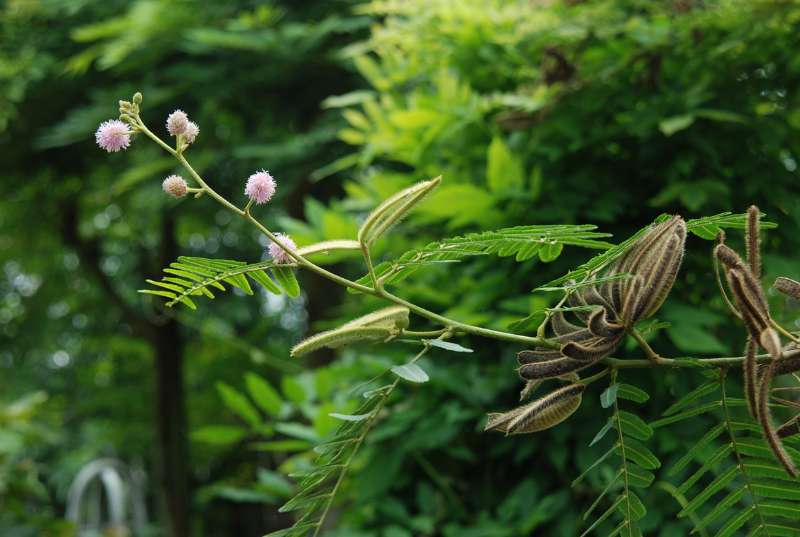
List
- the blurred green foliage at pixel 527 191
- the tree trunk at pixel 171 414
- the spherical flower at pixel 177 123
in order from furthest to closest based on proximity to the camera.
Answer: the tree trunk at pixel 171 414, the blurred green foliage at pixel 527 191, the spherical flower at pixel 177 123

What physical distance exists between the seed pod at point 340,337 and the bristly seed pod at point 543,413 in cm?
9

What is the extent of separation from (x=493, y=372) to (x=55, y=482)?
21.6 feet

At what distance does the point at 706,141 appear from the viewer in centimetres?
140

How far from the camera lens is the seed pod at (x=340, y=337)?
0.47 metres

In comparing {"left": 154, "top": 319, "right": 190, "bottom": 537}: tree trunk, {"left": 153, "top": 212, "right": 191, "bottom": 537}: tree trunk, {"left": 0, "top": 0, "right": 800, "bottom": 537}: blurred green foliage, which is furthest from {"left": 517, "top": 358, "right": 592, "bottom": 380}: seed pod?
{"left": 154, "top": 319, "right": 190, "bottom": 537}: tree trunk

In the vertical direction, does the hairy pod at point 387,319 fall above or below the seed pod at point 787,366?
above

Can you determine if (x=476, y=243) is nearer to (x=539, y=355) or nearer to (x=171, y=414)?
(x=539, y=355)

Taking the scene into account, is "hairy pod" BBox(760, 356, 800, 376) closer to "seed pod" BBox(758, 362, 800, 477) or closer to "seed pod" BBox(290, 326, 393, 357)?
"seed pod" BBox(758, 362, 800, 477)

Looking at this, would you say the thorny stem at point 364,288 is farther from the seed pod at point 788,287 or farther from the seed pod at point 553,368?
the seed pod at point 788,287

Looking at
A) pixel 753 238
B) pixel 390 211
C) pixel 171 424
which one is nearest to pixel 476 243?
pixel 390 211

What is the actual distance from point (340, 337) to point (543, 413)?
13cm

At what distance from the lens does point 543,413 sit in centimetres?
50

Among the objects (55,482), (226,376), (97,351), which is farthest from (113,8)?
(55,482)

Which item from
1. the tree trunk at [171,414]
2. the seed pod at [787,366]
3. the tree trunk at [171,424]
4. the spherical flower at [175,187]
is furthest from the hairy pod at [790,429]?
the tree trunk at [171,424]
